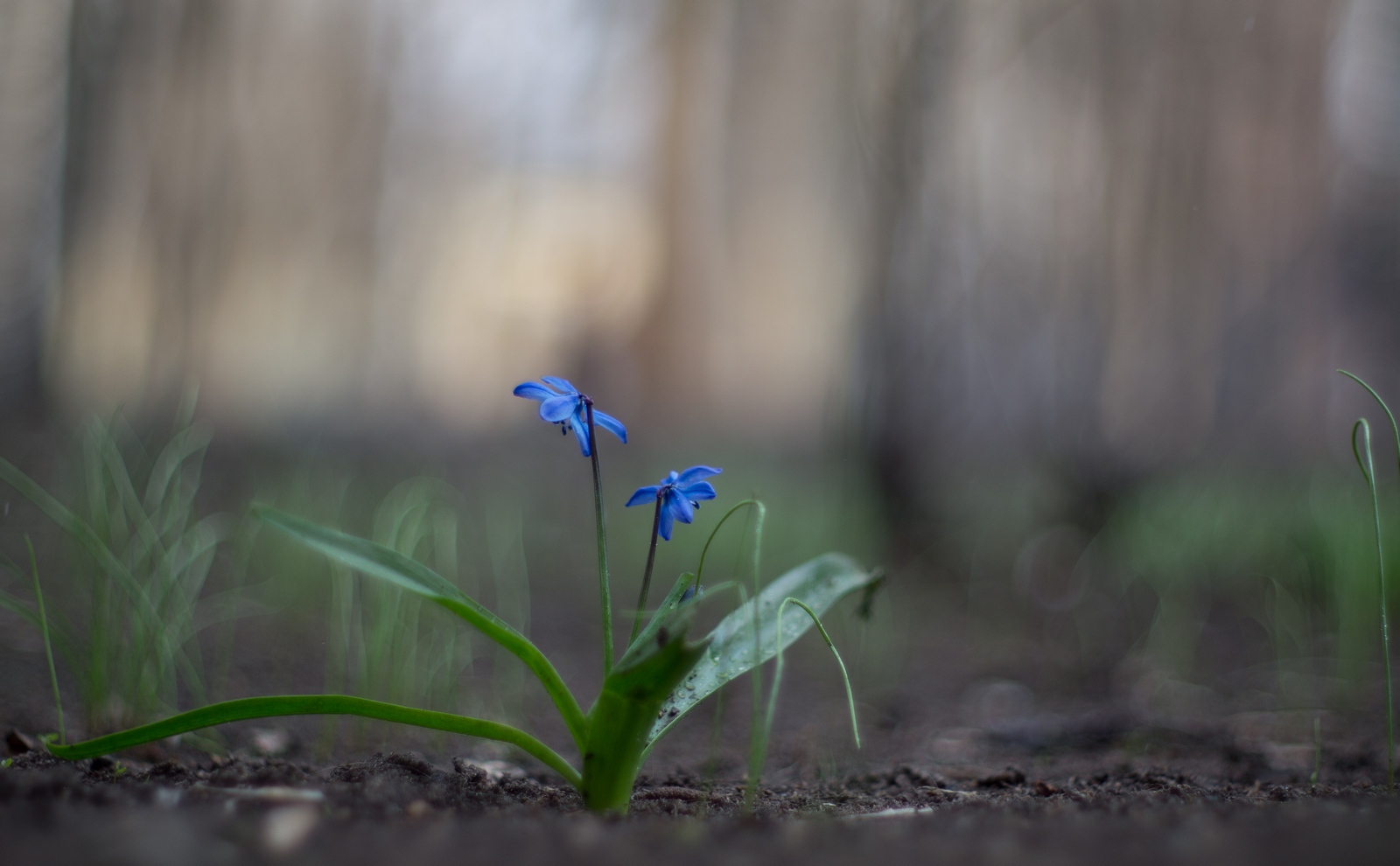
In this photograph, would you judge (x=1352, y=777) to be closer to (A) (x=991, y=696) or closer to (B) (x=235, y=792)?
(A) (x=991, y=696)

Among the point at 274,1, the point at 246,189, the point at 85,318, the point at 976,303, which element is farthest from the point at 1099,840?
the point at 274,1

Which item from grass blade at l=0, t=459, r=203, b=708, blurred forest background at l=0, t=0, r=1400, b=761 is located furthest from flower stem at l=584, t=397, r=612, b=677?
blurred forest background at l=0, t=0, r=1400, b=761

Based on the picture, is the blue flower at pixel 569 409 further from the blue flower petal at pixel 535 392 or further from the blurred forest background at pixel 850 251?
A: the blurred forest background at pixel 850 251

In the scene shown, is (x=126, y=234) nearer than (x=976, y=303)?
No

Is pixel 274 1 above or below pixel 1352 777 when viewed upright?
above

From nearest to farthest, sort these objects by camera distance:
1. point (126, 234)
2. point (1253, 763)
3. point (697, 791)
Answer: point (697, 791), point (1253, 763), point (126, 234)

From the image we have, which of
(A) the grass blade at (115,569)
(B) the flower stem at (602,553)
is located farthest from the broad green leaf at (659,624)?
(A) the grass blade at (115,569)

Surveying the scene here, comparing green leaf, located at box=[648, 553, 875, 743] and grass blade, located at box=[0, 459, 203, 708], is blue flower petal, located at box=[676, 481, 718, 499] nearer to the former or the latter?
green leaf, located at box=[648, 553, 875, 743]

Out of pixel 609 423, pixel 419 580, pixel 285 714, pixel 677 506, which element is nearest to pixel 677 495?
pixel 677 506
